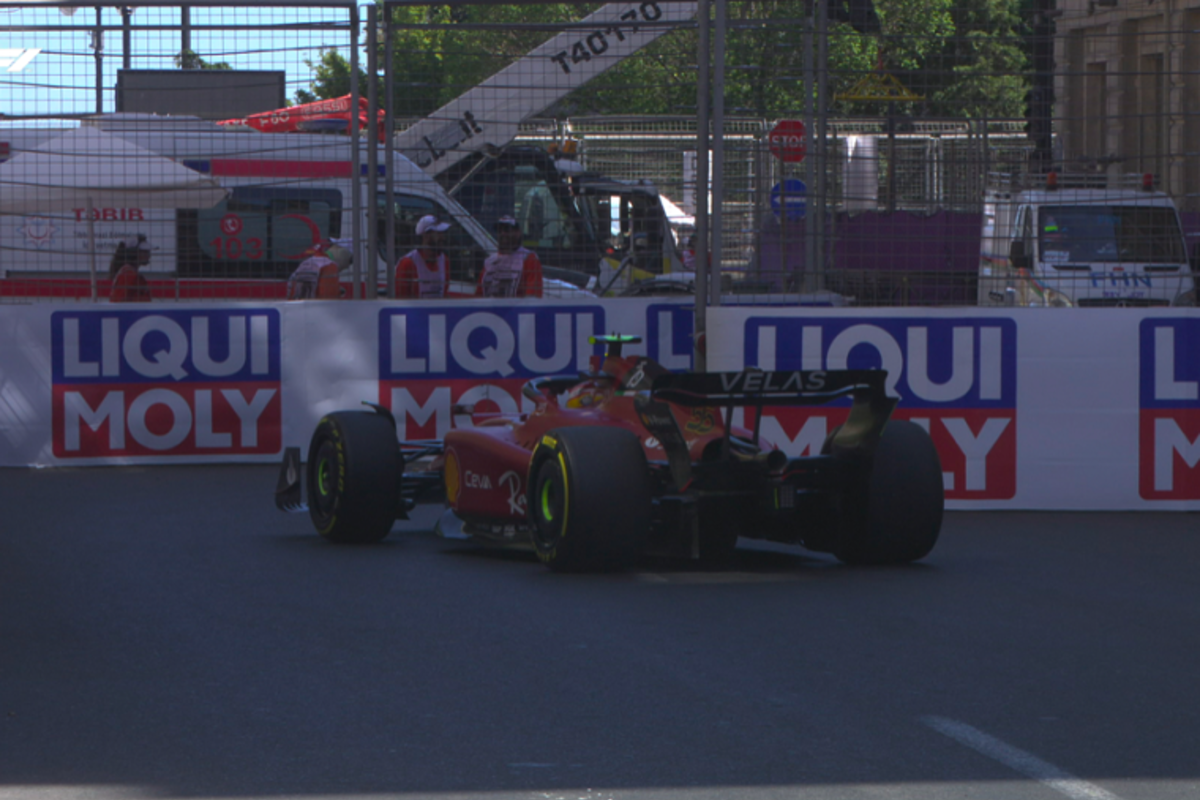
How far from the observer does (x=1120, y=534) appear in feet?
31.0

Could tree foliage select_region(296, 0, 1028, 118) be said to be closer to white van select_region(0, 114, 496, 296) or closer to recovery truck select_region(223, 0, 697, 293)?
recovery truck select_region(223, 0, 697, 293)

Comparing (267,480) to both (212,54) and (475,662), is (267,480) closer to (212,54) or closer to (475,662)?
(212,54)

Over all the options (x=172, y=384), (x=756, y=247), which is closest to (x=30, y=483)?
(x=172, y=384)

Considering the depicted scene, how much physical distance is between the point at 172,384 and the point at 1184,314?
6782 mm

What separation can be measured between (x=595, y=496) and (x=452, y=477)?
1399mm

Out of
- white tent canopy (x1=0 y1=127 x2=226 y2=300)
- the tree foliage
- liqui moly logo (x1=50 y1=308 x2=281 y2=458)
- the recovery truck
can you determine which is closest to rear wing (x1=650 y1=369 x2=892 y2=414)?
the tree foliage

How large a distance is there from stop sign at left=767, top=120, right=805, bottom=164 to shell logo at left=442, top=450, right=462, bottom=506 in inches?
133

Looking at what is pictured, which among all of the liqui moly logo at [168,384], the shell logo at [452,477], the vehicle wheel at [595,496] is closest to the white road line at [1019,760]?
the vehicle wheel at [595,496]

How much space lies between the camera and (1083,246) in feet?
46.2

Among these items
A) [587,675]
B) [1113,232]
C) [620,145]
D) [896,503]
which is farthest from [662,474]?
[1113,232]

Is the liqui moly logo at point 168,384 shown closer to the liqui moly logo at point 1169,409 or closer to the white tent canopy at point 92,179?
the white tent canopy at point 92,179

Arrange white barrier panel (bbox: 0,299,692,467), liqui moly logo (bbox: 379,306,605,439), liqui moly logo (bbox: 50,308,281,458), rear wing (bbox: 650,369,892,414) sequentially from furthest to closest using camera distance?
liqui moly logo (bbox: 50,308,281,458), white barrier panel (bbox: 0,299,692,467), liqui moly logo (bbox: 379,306,605,439), rear wing (bbox: 650,369,892,414)

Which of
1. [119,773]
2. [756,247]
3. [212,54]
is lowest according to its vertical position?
[119,773]

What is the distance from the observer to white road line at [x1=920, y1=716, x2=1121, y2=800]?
167 inches
